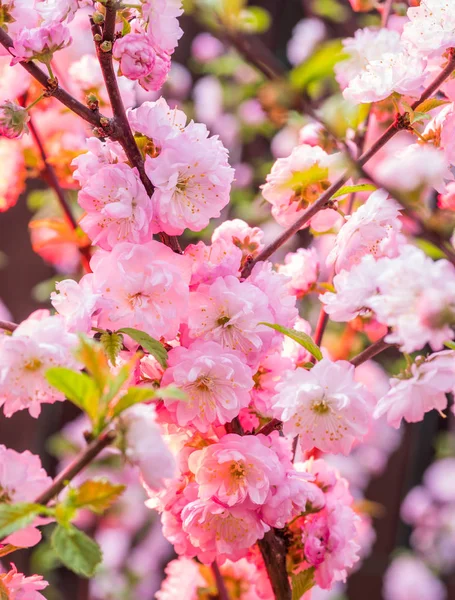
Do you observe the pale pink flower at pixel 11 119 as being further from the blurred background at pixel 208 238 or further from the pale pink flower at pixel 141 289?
the blurred background at pixel 208 238

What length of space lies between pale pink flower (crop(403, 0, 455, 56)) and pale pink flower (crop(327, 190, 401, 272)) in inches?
4.7

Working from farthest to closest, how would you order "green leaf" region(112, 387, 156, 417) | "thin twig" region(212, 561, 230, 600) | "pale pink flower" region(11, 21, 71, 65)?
1. "thin twig" region(212, 561, 230, 600)
2. "pale pink flower" region(11, 21, 71, 65)
3. "green leaf" region(112, 387, 156, 417)

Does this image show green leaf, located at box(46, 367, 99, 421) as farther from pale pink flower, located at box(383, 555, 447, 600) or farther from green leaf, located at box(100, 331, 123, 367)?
pale pink flower, located at box(383, 555, 447, 600)

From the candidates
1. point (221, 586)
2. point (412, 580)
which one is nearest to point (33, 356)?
point (221, 586)

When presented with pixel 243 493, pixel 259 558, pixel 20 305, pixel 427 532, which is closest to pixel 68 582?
pixel 20 305

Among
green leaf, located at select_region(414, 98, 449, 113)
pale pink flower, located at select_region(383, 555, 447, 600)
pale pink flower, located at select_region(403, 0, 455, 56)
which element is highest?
pale pink flower, located at select_region(403, 0, 455, 56)

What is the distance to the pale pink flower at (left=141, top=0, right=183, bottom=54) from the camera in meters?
0.53

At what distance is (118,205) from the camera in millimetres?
513

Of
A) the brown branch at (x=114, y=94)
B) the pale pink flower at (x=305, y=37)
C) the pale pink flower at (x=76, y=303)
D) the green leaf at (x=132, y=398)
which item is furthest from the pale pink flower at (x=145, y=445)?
the pale pink flower at (x=305, y=37)

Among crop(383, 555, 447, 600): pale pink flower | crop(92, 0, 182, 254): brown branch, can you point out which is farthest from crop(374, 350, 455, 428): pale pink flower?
crop(383, 555, 447, 600): pale pink flower

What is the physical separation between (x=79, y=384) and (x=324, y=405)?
220mm

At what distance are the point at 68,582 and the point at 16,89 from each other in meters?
1.33

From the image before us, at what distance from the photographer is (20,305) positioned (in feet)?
6.63

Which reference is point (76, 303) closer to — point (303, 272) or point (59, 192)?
point (303, 272)
